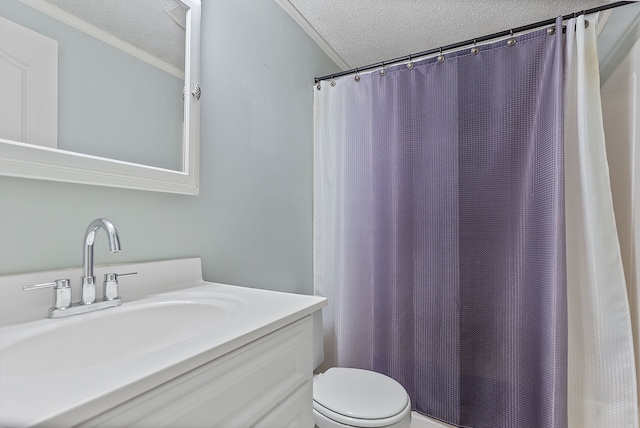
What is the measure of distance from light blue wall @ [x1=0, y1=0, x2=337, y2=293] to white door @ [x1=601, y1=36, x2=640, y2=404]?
4.64 ft

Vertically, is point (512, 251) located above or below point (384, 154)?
below

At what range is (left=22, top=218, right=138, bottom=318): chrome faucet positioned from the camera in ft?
2.19

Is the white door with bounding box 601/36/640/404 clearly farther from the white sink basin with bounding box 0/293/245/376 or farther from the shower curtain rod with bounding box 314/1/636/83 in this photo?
the white sink basin with bounding box 0/293/245/376

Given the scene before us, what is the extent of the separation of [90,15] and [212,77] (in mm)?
398

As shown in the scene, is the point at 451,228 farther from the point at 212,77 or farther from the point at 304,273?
the point at 212,77

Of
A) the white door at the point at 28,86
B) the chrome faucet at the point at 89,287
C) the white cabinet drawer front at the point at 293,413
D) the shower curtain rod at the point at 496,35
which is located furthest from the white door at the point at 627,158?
the white door at the point at 28,86

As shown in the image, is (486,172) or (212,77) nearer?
(212,77)

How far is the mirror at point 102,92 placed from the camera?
0.66 metres

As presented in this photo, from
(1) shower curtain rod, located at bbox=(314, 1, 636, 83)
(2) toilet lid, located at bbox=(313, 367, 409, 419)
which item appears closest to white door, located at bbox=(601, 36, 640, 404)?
(1) shower curtain rod, located at bbox=(314, 1, 636, 83)

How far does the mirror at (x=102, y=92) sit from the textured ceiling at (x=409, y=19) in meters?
0.80

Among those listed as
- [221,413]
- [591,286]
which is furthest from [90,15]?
[591,286]

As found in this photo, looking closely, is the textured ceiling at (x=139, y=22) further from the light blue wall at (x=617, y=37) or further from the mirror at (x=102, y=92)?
the light blue wall at (x=617, y=37)

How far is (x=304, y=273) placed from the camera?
1693mm

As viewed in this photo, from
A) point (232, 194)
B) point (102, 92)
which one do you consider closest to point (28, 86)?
point (102, 92)
